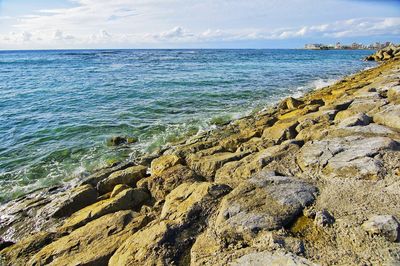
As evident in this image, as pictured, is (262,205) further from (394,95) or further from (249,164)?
(394,95)

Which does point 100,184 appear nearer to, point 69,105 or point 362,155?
point 362,155

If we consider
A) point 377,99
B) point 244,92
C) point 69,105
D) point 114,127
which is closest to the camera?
point 377,99

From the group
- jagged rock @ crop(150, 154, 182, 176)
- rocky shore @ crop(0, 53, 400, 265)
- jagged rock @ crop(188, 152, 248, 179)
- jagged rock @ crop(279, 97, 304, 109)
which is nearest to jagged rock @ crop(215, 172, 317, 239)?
rocky shore @ crop(0, 53, 400, 265)

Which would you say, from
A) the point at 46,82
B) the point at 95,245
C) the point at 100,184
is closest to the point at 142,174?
the point at 100,184

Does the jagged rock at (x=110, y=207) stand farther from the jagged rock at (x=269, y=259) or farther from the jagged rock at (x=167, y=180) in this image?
the jagged rock at (x=269, y=259)

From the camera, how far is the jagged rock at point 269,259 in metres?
4.15

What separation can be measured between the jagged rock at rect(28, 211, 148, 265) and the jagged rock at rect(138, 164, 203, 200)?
1265 millimetres

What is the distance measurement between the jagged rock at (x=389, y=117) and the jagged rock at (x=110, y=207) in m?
6.69

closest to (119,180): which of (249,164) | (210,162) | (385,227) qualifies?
(210,162)

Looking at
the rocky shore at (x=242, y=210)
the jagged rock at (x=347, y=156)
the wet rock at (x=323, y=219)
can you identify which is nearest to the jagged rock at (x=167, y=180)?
the rocky shore at (x=242, y=210)

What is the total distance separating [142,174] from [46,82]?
27.3m

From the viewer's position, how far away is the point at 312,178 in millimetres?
6488

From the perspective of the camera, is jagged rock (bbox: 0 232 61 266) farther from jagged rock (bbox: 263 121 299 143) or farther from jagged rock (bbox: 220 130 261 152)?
jagged rock (bbox: 263 121 299 143)

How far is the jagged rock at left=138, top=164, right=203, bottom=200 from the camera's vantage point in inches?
302
